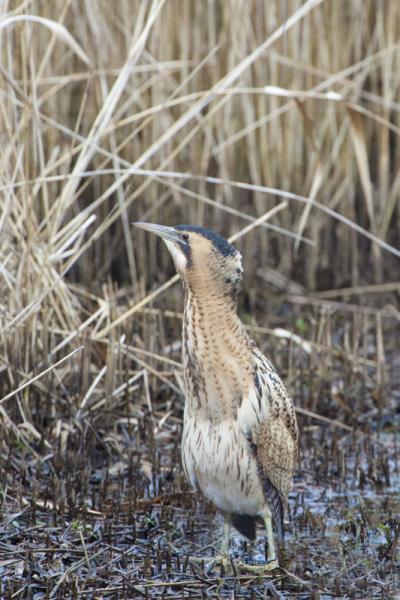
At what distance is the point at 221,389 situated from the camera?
4.27 meters

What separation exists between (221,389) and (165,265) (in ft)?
14.5

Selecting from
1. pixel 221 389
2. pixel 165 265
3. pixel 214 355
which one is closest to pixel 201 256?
pixel 214 355

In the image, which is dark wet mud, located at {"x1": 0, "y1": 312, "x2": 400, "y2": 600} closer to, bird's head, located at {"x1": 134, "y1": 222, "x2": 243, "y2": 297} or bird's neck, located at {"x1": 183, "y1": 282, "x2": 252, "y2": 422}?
bird's neck, located at {"x1": 183, "y1": 282, "x2": 252, "y2": 422}

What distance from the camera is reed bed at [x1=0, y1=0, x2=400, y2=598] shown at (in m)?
4.87

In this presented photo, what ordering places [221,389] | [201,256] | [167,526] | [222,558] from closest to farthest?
[201,256], [221,389], [222,558], [167,526]

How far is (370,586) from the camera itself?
412 cm

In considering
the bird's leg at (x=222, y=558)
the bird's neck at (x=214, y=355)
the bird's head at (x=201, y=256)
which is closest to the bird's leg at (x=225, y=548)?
the bird's leg at (x=222, y=558)

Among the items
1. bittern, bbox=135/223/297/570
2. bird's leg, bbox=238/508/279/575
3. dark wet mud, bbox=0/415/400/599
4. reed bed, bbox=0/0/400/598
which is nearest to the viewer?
dark wet mud, bbox=0/415/400/599

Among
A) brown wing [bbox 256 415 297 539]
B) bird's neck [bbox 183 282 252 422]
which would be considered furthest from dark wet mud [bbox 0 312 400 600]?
bird's neck [bbox 183 282 252 422]

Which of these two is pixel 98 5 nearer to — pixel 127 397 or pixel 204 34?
pixel 204 34

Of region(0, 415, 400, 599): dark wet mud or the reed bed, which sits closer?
region(0, 415, 400, 599): dark wet mud

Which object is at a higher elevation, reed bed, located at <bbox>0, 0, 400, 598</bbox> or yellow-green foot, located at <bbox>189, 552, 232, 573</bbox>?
reed bed, located at <bbox>0, 0, 400, 598</bbox>

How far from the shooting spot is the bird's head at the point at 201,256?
416cm

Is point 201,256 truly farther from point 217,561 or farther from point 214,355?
point 217,561
